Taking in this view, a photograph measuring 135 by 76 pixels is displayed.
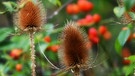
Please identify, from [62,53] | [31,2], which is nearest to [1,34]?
[31,2]

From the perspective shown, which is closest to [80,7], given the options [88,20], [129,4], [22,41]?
[88,20]

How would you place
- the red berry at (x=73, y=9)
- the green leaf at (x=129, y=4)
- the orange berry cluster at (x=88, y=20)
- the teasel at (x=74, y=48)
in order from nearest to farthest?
the teasel at (x=74, y=48) < the green leaf at (x=129, y=4) < the orange berry cluster at (x=88, y=20) < the red berry at (x=73, y=9)

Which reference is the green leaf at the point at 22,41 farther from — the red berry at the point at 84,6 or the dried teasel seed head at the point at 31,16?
the dried teasel seed head at the point at 31,16

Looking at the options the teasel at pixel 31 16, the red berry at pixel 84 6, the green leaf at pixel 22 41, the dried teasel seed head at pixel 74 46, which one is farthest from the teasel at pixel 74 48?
the red berry at pixel 84 6

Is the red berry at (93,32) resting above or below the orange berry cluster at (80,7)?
below

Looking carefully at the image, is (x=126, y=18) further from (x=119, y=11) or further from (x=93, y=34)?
(x=93, y=34)

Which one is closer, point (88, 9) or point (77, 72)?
point (77, 72)

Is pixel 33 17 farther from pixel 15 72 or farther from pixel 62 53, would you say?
pixel 15 72
